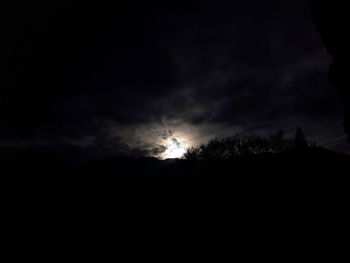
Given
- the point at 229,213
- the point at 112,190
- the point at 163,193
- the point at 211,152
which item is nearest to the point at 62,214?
the point at 112,190

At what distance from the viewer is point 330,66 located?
3.96m

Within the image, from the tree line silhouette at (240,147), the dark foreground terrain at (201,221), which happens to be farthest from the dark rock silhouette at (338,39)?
the tree line silhouette at (240,147)

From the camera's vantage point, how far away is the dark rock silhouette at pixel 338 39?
337cm

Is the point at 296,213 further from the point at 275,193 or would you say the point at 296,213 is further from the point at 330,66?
the point at 330,66

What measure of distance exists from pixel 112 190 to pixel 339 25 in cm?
2002

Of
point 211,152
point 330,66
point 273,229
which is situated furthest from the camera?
point 211,152

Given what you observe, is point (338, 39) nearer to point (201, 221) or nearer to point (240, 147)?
point (201, 221)

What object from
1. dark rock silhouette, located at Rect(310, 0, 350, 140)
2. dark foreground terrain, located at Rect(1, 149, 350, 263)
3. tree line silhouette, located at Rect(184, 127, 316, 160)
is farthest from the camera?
tree line silhouette, located at Rect(184, 127, 316, 160)

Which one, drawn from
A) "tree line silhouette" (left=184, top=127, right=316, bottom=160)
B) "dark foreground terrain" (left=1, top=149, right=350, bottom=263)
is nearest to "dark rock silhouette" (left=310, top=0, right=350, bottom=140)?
"dark foreground terrain" (left=1, top=149, right=350, bottom=263)

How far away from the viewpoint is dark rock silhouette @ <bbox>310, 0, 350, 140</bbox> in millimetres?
3373

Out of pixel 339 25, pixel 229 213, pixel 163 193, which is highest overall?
pixel 339 25

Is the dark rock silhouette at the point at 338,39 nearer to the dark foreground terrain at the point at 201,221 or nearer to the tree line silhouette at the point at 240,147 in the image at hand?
the dark foreground terrain at the point at 201,221

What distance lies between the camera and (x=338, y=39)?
352cm

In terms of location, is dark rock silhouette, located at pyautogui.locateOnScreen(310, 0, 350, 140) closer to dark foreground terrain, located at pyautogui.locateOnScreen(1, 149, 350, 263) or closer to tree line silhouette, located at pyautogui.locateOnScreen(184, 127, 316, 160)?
dark foreground terrain, located at pyautogui.locateOnScreen(1, 149, 350, 263)
